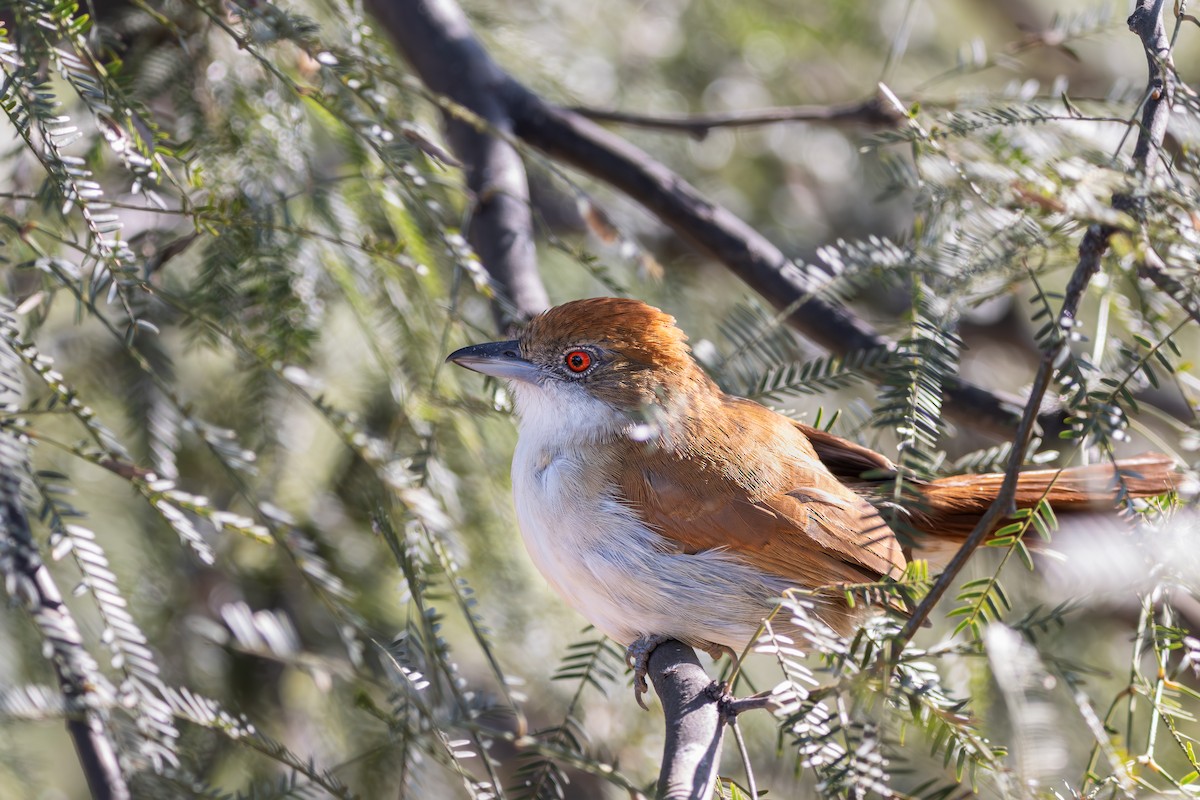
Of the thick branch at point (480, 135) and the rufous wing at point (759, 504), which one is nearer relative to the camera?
the rufous wing at point (759, 504)

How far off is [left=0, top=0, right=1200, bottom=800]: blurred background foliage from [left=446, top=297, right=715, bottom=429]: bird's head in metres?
0.11

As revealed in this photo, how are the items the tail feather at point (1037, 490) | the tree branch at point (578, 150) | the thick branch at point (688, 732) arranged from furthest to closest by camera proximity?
the tree branch at point (578, 150) < the tail feather at point (1037, 490) < the thick branch at point (688, 732)

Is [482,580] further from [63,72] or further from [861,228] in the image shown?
[861,228]

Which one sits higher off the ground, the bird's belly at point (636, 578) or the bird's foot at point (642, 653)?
the bird's belly at point (636, 578)

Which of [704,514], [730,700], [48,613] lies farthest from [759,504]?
[48,613]

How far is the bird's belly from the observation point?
8.41 ft

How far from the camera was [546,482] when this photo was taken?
8.89ft

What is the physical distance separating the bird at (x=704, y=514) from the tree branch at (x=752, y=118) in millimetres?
1137

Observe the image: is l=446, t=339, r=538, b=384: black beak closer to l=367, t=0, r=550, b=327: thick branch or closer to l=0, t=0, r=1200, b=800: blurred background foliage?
l=0, t=0, r=1200, b=800: blurred background foliage

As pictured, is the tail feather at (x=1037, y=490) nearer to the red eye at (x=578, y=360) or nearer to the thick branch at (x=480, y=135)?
the red eye at (x=578, y=360)

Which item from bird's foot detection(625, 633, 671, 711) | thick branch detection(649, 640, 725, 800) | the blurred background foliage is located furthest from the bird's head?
thick branch detection(649, 640, 725, 800)

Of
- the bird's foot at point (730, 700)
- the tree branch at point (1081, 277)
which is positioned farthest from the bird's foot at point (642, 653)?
the tree branch at point (1081, 277)

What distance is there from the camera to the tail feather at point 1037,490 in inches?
81.5

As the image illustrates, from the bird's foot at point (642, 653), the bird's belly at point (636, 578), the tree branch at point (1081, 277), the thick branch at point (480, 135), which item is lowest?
the bird's foot at point (642, 653)
